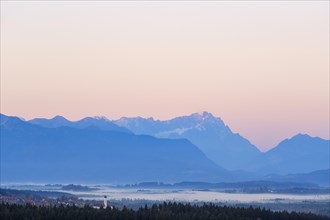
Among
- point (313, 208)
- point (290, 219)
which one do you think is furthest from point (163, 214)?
point (313, 208)

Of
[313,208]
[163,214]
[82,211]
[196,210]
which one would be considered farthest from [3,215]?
[313,208]

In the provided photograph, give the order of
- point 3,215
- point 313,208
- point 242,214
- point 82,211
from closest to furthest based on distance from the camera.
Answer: point 3,215
point 82,211
point 242,214
point 313,208

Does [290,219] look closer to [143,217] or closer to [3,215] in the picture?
[143,217]

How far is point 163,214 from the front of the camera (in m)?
90.1

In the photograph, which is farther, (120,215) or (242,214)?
(242,214)

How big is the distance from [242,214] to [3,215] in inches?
1069

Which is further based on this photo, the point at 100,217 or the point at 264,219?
the point at 264,219

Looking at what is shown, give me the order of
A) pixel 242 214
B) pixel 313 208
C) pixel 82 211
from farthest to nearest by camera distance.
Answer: pixel 313 208, pixel 242 214, pixel 82 211

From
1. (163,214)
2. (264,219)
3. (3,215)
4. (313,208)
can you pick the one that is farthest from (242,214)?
(313,208)

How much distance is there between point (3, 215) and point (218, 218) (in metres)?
20.7

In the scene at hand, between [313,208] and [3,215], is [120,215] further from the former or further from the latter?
[313,208]

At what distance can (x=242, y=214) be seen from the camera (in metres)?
99.0

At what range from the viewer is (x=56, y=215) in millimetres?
84938

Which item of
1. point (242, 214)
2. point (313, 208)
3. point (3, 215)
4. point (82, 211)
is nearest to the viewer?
point (3, 215)
